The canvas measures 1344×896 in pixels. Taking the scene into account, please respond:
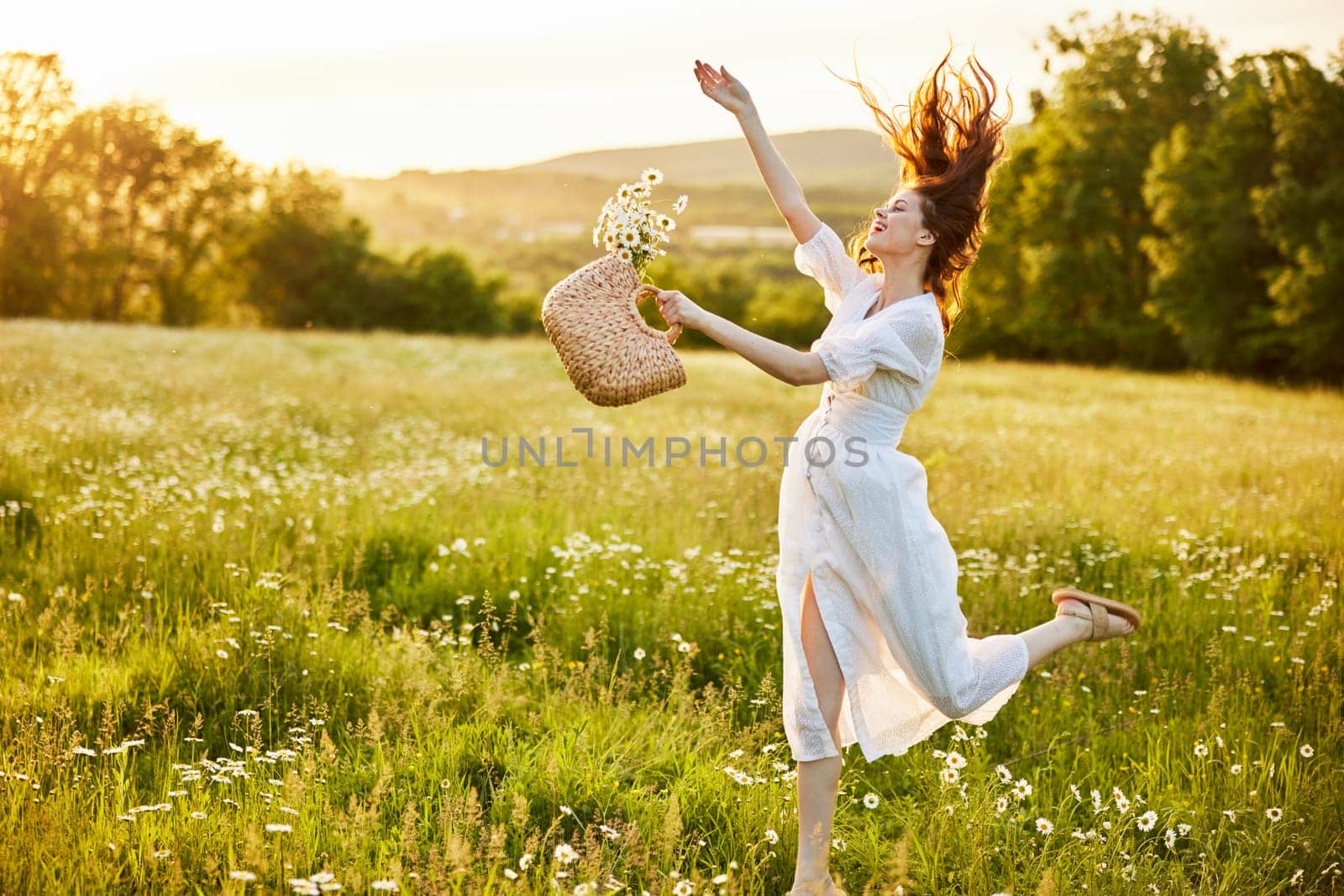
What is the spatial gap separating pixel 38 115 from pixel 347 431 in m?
40.4

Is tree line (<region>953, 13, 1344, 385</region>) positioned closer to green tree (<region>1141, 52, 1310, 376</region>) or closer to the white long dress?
green tree (<region>1141, 52, 1310, 376</region>)

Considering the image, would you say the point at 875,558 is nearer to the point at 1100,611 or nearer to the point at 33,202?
the point at 1100,611

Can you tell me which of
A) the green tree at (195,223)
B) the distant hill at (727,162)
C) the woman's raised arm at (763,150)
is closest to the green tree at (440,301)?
the green tree at (195,223)

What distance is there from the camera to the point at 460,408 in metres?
13.0

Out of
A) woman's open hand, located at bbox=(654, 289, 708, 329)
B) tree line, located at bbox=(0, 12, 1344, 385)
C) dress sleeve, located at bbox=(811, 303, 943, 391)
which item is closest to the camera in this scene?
woman's open hand, located at bbox=(654, 289, 708, 329)

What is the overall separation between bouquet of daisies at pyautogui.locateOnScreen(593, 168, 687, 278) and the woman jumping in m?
0.39

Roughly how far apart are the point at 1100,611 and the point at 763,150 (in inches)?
85.2

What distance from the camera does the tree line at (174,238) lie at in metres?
43.2

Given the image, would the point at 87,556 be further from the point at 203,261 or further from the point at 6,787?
the point at 203,261

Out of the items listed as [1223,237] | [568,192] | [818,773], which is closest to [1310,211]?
[1223,237]

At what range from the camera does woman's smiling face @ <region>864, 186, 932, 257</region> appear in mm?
3582

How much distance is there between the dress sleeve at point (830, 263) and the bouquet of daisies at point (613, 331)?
2.12ft

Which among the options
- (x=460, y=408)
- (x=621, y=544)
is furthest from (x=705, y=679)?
(x=460, y=408)

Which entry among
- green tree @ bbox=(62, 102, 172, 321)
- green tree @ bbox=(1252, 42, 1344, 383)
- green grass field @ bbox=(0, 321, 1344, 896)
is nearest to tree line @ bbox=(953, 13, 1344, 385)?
green tree @ bbox=(1252, 42, 1344, 383)
